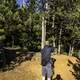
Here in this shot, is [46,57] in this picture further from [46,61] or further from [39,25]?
[39,25]

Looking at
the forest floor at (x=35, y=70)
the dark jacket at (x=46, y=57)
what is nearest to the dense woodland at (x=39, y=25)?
the forest floor at (x=35, y=70)

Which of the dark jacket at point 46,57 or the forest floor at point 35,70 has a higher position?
the dark jacket at point 46,57

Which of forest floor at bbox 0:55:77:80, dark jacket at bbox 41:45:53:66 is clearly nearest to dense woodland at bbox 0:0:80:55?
forest floor at bbox 0:55:77:80

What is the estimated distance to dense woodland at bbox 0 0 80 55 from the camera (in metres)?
24.6

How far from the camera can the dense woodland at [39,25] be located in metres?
24.6

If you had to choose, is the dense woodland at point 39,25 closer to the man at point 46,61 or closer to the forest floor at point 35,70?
the forest floor at point 35,70

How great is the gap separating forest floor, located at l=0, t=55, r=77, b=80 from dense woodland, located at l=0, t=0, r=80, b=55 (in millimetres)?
3486

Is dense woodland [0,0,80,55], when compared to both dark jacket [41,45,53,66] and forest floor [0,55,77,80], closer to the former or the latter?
forest floor [0,55,77,80]

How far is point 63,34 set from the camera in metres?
30.3

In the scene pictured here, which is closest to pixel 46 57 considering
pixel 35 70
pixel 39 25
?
pixel 35 70

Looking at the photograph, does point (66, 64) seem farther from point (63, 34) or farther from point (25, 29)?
point (25, 29)

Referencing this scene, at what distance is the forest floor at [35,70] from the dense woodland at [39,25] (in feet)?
11.4

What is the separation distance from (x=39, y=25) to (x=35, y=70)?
15668 millimetres

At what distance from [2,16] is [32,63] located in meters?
17.9
